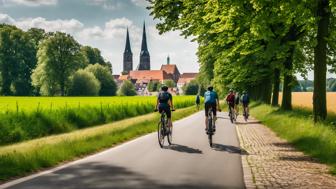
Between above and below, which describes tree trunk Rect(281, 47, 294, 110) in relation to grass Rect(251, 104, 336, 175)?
above

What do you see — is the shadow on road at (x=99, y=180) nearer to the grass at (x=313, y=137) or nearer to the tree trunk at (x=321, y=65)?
the grass at (x=313, y=137)

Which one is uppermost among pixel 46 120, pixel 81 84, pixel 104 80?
pixel 104 80

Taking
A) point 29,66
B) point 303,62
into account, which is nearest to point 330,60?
point 303,62

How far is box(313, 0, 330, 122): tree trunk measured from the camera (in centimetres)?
1684

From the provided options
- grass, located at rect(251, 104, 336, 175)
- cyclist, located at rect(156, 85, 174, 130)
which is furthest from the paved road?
grass, located at rect(251, 104, 336, 175)

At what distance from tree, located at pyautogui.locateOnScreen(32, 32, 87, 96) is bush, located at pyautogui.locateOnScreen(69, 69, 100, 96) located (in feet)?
5.53

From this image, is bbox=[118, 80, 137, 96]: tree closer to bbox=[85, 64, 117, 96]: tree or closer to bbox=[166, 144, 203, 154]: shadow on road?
bbox=[85, 64, 117, 96]: tree

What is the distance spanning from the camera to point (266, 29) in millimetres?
16969

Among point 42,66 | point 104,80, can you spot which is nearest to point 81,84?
point 42,66

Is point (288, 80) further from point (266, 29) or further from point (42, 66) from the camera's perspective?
point (42, 66)

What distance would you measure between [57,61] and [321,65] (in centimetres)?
7456

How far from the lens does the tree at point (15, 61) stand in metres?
84.7

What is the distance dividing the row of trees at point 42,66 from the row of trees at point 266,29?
54.7m

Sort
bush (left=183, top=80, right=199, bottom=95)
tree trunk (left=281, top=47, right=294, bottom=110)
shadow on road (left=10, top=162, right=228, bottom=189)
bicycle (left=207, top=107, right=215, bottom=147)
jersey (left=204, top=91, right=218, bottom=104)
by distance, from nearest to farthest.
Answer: shadow on road (left=10, top=162, right=228, bottom=189), bicycle (left=207, top=107, right=215, bottom=147), jersey (left=204, top=91, right=218, bottom=104), tree trunk (left=281, top=47, right=294, bottom=110), bush (left=183, top=80, right=199, bottom=95)
